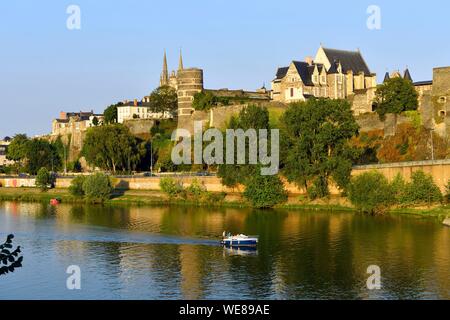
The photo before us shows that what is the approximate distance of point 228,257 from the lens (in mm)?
44031

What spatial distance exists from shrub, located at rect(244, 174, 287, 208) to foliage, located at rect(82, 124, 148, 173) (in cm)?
2535

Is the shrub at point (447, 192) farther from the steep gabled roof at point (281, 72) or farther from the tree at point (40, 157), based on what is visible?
the tree at point (40, 157)

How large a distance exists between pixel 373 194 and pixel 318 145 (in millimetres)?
6631

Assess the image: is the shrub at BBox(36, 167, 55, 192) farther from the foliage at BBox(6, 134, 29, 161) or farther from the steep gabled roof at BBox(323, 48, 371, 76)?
the steep gabled roof at BBox(323, 48, 371, 76)

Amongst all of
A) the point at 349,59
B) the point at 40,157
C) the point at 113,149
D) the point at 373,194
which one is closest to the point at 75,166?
the point at 40,157

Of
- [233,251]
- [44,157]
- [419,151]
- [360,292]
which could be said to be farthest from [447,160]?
[44,157]

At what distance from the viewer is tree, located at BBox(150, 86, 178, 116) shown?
107 meters

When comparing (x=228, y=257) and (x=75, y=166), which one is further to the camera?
(x=75, y=166)

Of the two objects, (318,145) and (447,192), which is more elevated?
(318,145)

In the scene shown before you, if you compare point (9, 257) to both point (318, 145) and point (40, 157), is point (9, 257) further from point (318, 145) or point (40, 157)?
point (40, 157)

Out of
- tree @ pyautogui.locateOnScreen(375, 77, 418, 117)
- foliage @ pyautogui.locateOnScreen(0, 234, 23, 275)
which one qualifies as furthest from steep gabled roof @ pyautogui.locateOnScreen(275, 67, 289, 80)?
foliage @ pyautogui.locateOnScreen(0, 234, 23, 275)

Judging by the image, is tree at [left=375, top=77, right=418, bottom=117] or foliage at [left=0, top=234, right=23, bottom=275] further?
tree at [left=375, top=77, right=418, bottom=117]

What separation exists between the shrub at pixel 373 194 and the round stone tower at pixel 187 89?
37044mm

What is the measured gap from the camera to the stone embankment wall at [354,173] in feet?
205
